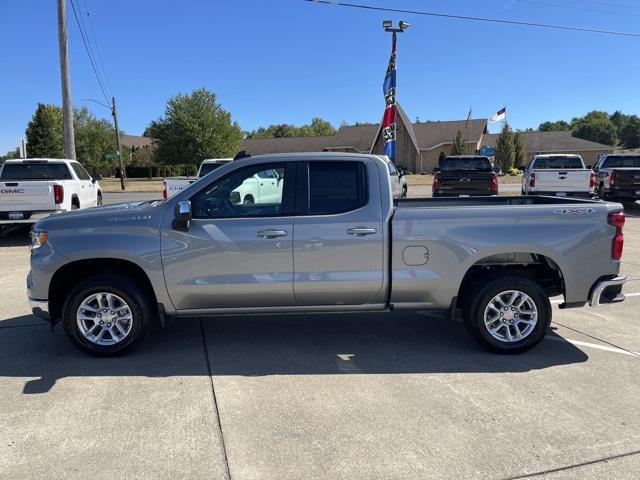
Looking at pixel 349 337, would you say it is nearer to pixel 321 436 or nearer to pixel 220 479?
pixel 321 436

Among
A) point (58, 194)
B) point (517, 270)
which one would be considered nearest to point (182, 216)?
point (517, 270)

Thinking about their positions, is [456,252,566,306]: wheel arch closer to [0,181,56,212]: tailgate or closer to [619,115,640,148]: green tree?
[0,181,56,212]: tailgate

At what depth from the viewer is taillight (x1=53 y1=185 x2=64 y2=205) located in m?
11.1

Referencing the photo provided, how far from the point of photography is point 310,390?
4090mm

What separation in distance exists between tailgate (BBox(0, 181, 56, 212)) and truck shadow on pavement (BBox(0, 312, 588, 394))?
5966 mm

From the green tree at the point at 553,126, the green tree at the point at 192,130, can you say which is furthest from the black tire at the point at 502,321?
the green tree at the point at 553,126

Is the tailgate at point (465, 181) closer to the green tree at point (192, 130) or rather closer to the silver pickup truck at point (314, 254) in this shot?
the silver pickup truck at point (314, 254)

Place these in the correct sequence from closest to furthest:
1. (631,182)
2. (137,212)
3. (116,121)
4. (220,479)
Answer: (220,479), (137,212), (631,182), (116,121)

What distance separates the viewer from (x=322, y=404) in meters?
3.86

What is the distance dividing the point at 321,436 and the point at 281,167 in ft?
7.99

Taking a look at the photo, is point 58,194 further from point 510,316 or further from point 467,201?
point 510,316

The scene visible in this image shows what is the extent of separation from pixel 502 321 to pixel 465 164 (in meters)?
12.9

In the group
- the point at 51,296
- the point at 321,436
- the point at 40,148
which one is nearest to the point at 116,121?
the point at 40,148

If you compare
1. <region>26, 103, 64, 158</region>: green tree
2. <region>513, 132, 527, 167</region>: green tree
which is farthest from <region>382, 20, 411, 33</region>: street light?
<region>26, 103, 64, 158</region>: green tree
